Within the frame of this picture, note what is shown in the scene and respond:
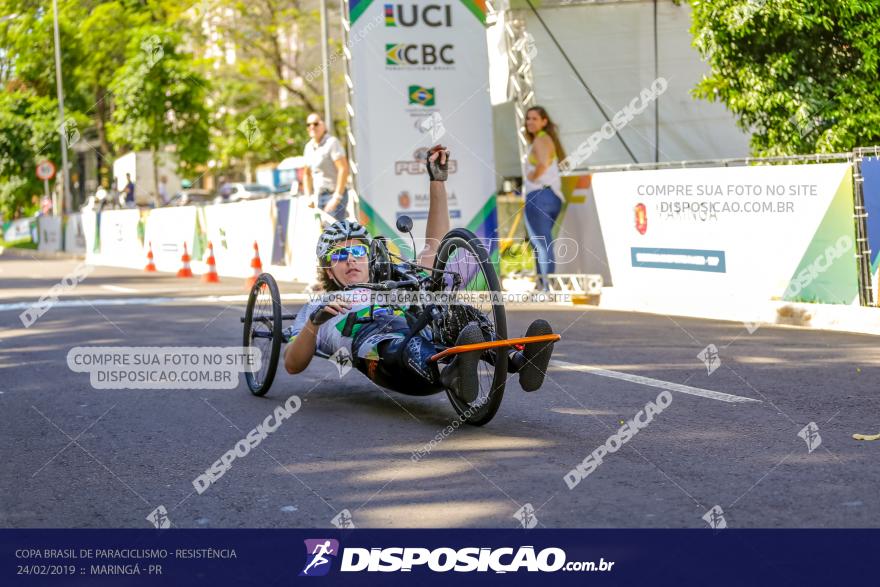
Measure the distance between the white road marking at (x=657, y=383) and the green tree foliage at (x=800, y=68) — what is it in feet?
25.9

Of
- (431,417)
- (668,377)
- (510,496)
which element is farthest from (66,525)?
(668,377)

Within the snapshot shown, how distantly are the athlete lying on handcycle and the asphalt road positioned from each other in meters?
0.31

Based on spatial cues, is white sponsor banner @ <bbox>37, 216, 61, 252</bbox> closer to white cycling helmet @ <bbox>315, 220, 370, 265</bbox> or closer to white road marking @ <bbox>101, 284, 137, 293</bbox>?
white road marking @ <bbox>101, 284, 137, 293</bbox>

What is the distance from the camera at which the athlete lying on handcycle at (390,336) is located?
630 centimetres

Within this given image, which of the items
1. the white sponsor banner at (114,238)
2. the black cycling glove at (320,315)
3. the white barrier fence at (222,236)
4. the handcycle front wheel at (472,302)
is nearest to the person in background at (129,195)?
the white sponsor banner at (114,238)

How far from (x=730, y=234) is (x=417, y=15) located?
5.04 metres

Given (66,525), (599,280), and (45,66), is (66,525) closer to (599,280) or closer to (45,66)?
(599,280)

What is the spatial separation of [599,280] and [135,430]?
8768mm

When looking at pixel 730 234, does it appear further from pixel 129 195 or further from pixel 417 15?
pixel 129 195

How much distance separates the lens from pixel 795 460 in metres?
5.75

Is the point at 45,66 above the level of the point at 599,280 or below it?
above

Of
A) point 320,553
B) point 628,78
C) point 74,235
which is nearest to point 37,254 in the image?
point 74,235

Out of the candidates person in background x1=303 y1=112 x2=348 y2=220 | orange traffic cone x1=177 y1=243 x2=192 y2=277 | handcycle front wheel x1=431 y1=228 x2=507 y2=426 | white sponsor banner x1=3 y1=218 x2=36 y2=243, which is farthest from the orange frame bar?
white sponsor banner x1=3 y1=218 x2=36 y2=243

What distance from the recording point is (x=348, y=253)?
7.36 meters
